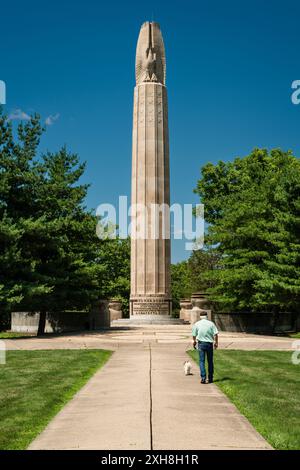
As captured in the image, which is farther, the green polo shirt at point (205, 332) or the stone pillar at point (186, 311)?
the stone pillar at point (186, 311)

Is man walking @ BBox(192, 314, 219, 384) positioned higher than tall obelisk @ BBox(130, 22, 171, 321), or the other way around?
tall obelisk @ BBox(130, 22, 171, 321)

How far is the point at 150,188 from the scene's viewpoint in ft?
128

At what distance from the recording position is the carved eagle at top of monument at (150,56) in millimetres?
40469

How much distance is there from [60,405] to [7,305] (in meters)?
14.4

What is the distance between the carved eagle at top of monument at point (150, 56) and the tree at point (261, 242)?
34.1 feet

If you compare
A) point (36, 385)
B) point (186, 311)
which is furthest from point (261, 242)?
point (36, 385)

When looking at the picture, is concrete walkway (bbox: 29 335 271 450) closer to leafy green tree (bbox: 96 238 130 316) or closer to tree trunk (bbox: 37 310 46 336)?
tree trunk (bbox: 37 310 46 336)

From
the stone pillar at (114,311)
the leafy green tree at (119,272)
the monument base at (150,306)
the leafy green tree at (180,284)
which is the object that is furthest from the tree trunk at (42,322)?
the leafy green tree at (180,284)

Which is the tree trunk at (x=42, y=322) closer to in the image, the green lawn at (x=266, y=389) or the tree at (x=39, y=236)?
the tree at (x=39, y=236)

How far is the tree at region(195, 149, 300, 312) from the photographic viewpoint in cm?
2655

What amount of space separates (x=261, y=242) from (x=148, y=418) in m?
25.0

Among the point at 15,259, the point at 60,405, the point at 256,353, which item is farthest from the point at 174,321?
the point at 60,405

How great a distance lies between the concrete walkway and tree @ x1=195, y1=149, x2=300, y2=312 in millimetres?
15317

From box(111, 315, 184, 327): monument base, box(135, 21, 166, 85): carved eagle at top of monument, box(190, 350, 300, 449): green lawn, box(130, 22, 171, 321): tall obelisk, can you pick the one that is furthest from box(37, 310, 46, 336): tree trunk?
box(135, 21, 166, 85): carved eagle at top of monument
